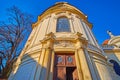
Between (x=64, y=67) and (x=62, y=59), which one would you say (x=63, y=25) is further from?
(x=64, y=67)

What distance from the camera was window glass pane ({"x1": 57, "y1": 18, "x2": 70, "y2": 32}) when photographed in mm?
14250

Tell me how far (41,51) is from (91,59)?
3.72 meters

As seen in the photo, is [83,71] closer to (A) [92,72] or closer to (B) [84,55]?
(A) [92,72]

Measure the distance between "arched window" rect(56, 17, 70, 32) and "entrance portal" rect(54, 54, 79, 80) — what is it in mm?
3581

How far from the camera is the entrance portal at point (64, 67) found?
32.2ft

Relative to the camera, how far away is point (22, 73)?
35.0 ft

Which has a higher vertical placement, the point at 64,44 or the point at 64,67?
the point at 64,44

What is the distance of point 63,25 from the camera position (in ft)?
48.7

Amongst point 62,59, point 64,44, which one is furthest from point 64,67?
point 64,44

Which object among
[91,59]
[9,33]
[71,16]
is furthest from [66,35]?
[9,33]

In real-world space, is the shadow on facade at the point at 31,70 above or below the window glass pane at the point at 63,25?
below

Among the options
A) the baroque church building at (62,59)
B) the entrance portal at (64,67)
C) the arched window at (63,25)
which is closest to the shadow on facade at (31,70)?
the baroque church building at (62,59)

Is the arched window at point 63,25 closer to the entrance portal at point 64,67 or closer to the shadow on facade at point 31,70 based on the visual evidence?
the entrance portal at point 64,67

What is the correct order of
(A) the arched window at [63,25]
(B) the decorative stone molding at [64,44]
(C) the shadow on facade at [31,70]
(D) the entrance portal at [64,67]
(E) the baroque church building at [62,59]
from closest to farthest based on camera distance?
(C) the shadow on facade at [31,70]
(E) the baroque church building at [62,59]
(D) the entrance portal at [64,67]
(B) the decorative stone molding at [64,44]
(A) the arched window at [63,25]
